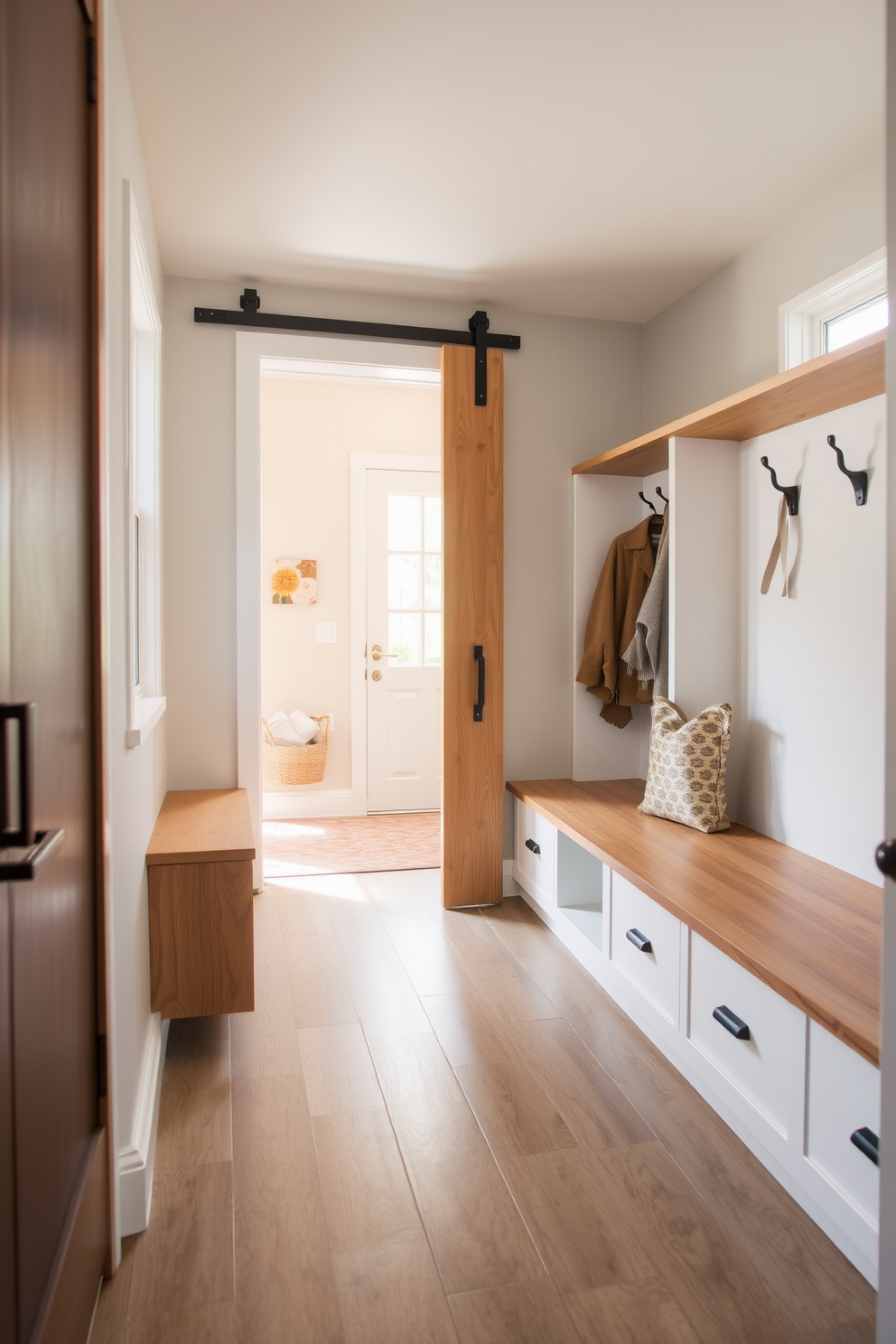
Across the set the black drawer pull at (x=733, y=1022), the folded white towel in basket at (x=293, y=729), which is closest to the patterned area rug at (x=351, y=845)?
the folded white towel in basket at (x=293, y=729)

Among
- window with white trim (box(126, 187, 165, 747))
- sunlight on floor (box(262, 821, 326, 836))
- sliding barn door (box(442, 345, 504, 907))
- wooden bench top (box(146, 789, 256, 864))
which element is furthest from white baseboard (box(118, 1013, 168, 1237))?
sunlight on floor (box(262, 821, 326, 836))

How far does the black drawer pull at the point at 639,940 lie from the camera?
231 cm

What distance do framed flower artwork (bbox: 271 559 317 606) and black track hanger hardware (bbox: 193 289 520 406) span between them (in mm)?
1852

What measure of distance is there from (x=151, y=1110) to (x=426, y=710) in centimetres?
341

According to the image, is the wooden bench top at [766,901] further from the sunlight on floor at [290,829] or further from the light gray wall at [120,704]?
the sunlight on floor at [290,829]

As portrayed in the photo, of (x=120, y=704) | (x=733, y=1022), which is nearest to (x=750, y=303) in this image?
(x=733, y=1022)

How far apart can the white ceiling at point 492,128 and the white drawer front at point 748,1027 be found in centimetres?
214

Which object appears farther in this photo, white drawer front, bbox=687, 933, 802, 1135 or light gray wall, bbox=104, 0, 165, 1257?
white drawer front, bbox=687, 933, 802, 1135

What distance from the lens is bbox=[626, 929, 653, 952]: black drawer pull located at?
2.31 metres

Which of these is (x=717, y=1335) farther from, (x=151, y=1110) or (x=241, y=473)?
(x=241, y=473)

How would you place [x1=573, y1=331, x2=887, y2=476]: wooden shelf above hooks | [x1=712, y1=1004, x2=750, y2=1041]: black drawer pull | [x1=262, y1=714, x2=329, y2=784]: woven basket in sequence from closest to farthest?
[x1=712, y1=1004, x2=750, y2=1041]: black drawer pull
[x1=573, y1=331, x2=887, y2=476]: wooden shelf above hooks
[x1=262, y1=714, x2=329, y2=784]: woven basket

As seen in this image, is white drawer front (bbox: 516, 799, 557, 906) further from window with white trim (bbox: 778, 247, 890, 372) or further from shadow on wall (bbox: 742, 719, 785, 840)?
window with white trim (bbox: 778, 247, 890, 372)

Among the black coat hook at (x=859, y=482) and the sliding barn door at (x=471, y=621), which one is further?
the sliding barn door at (x=471, y=621)

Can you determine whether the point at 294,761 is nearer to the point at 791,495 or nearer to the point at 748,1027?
the point at 791,495
